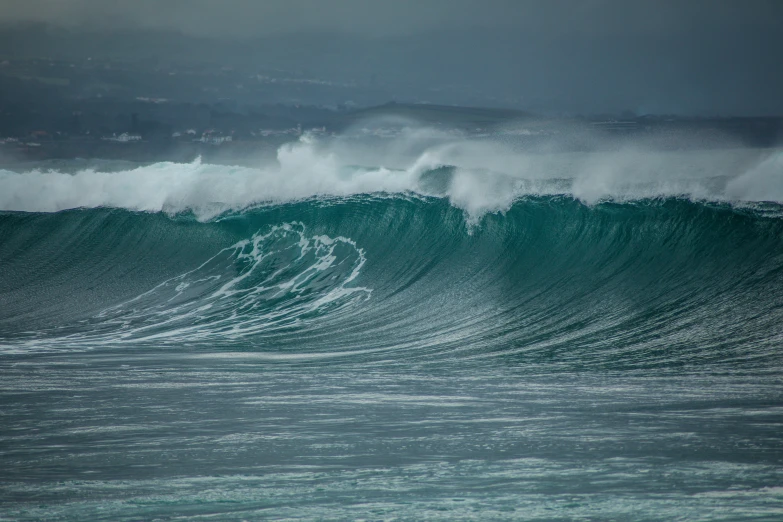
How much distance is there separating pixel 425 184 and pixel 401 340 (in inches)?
218

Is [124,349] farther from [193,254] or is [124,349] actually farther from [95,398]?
[193,254]

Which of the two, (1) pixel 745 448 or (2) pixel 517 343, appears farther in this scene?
(2) pixel 517 343

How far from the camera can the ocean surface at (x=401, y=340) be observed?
4484mm

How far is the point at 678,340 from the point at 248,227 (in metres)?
8.55

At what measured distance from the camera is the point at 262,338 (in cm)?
979

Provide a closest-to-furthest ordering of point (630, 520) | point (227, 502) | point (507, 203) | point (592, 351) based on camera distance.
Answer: point (630, 520) → point (227, 502) → point (592, 351) → point (507, 203)

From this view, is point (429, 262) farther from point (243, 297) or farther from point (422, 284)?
point (243, 297)

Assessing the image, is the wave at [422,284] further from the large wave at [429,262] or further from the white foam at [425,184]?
the white foam at [425,184]

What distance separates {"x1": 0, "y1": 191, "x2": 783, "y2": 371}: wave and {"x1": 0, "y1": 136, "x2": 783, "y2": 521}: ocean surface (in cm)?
5

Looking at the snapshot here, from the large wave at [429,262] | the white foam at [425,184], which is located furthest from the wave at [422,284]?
the white foam at [425,184]

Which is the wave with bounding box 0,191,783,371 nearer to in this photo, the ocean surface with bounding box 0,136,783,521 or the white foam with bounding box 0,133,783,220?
the ocean surface with bounding box 0,136,783,521

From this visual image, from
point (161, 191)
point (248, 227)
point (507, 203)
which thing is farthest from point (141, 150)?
point (507, 203)

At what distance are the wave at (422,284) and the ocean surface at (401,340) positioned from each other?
2.1 inches

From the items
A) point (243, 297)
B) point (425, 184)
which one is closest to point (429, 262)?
point (425, 184)
